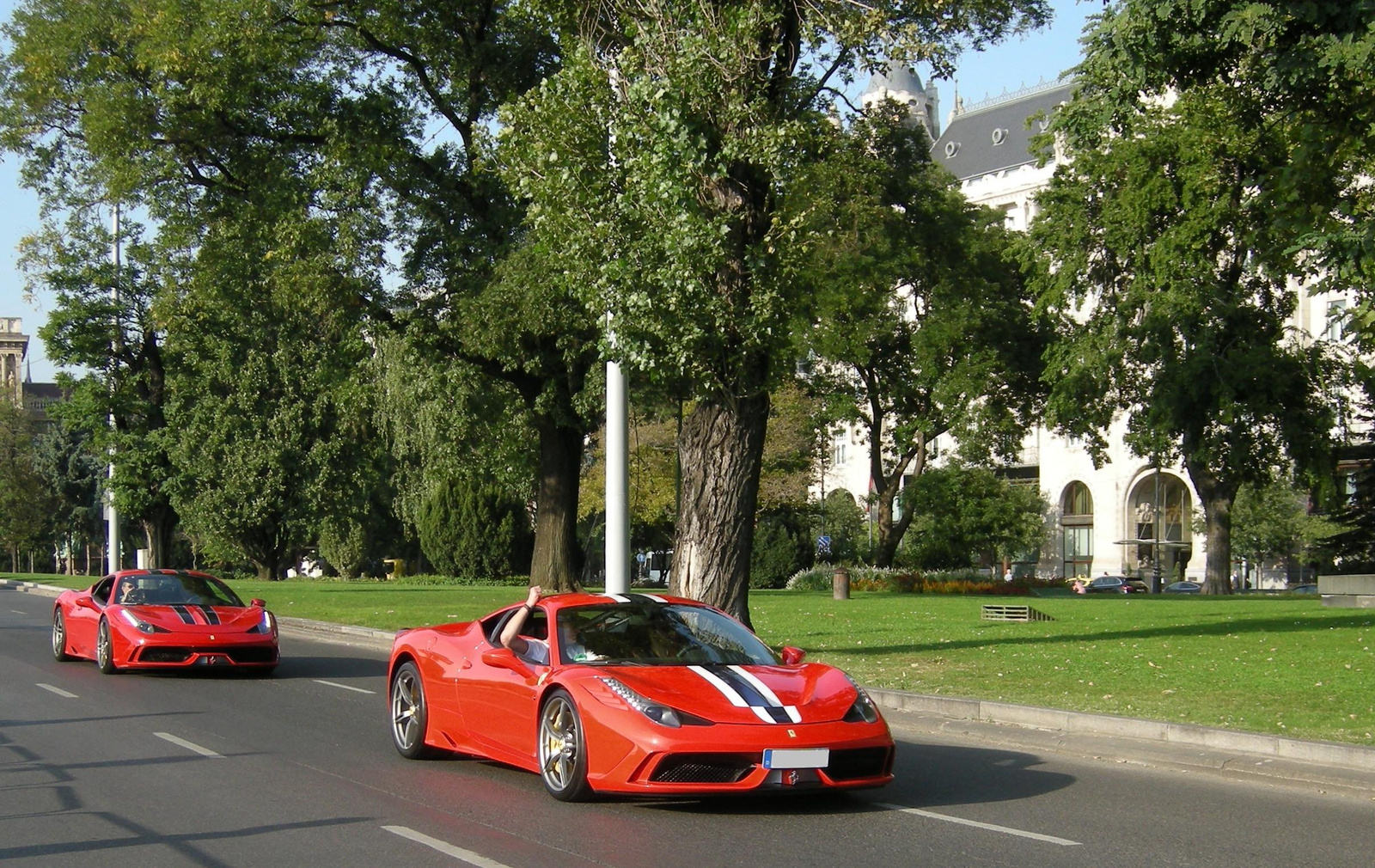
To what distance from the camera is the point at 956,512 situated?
52031mm

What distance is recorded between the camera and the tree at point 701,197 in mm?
15703

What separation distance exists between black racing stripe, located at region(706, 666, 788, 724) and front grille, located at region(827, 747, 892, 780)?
38cm

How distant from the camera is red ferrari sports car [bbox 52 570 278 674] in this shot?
15.7m

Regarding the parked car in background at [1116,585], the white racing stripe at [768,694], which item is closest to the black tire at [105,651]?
the white racing stripe at [768,694]

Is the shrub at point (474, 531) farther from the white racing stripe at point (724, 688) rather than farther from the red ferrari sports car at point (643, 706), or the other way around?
the white racing stripe at point (724, 688)

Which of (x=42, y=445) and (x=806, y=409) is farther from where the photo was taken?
(x=42, y=445)

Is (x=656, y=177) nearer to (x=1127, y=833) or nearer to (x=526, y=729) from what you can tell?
(x=526, y=729)

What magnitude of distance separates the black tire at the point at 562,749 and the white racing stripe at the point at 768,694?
105 cm

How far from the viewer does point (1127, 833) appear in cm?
782

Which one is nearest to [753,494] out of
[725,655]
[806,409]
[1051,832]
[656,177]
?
[656,177]

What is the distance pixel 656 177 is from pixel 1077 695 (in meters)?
7.08

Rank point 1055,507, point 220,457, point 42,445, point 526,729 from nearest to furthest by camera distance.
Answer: point 526,729 < point 220,457 < point 42,445 < point 1055,507

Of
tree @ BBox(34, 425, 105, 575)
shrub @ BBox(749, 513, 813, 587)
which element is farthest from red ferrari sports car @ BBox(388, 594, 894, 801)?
tree @ BBox(34, 425, 105, 575)

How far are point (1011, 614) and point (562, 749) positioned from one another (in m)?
18.0
